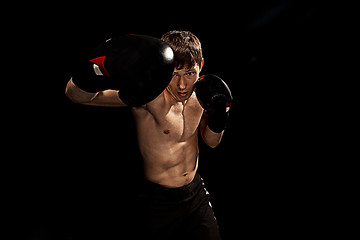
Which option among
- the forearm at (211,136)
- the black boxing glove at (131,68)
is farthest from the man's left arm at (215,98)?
the black boxing glove at (131,68)

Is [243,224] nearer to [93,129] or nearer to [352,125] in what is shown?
[352,125]

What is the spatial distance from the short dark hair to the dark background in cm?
32

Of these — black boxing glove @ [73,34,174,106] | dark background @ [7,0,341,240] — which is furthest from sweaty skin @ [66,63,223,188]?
dark background @ [7,0,341,240]

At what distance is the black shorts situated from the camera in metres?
1.16

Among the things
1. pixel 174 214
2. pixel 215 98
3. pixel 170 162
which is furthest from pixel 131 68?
pixel 174 214

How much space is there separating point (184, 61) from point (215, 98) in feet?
0.58

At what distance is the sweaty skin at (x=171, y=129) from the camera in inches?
39.3

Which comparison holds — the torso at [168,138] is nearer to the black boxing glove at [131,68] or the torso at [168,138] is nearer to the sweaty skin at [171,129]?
the sweaty skin at [171,129]

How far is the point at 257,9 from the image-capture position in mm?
1227

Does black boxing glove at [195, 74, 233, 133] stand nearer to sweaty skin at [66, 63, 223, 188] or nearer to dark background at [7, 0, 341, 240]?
sweaty skin at [66, 63, 223, 188]

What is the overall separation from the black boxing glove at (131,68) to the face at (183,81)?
186mm

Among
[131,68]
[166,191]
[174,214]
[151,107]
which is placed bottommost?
[174,214]

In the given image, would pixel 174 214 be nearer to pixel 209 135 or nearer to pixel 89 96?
pixel 209 135

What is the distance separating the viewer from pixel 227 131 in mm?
1738
